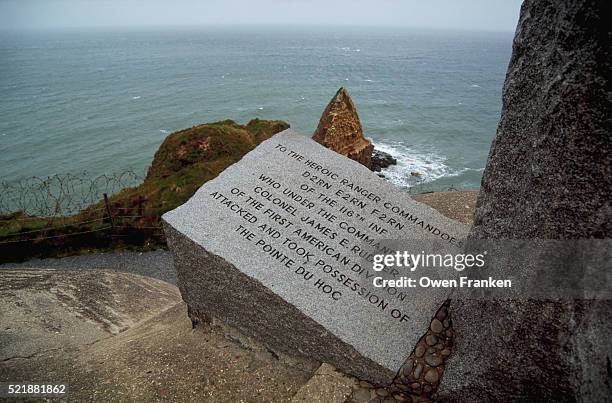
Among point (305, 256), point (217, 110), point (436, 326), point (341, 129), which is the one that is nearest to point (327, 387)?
point (436, 326)

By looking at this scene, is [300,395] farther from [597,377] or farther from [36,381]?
[36,381]

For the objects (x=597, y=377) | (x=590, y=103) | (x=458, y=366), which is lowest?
(x=458, y=366)

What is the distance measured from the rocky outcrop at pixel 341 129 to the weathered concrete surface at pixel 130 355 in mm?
8484

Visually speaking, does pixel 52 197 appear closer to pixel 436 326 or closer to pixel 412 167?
pixel 412 167

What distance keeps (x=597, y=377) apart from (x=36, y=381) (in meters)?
5.15

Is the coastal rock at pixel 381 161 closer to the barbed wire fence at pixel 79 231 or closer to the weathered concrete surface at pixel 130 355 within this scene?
the barbed wire fence at pixel 79 231

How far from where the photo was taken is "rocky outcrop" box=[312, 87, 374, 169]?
1369 cm

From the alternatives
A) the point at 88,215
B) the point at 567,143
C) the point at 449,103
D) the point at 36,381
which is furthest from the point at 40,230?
the point at 449,103

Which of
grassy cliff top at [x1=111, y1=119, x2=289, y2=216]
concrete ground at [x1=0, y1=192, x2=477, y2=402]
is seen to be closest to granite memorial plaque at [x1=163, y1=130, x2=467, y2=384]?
concrete ground at [x1=0, y1=192, x2=477, y2=402]

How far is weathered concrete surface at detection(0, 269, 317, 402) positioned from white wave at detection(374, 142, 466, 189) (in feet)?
65.8

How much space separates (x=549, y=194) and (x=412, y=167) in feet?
90.0

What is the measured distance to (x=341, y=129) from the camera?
45.6ft

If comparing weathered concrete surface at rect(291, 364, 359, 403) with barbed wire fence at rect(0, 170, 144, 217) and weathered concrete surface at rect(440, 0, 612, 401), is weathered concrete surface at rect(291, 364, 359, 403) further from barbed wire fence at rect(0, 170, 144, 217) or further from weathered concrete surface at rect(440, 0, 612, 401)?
barbed wire fence at rect(0, 170, 144, 217)

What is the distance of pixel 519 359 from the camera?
10.0ft
